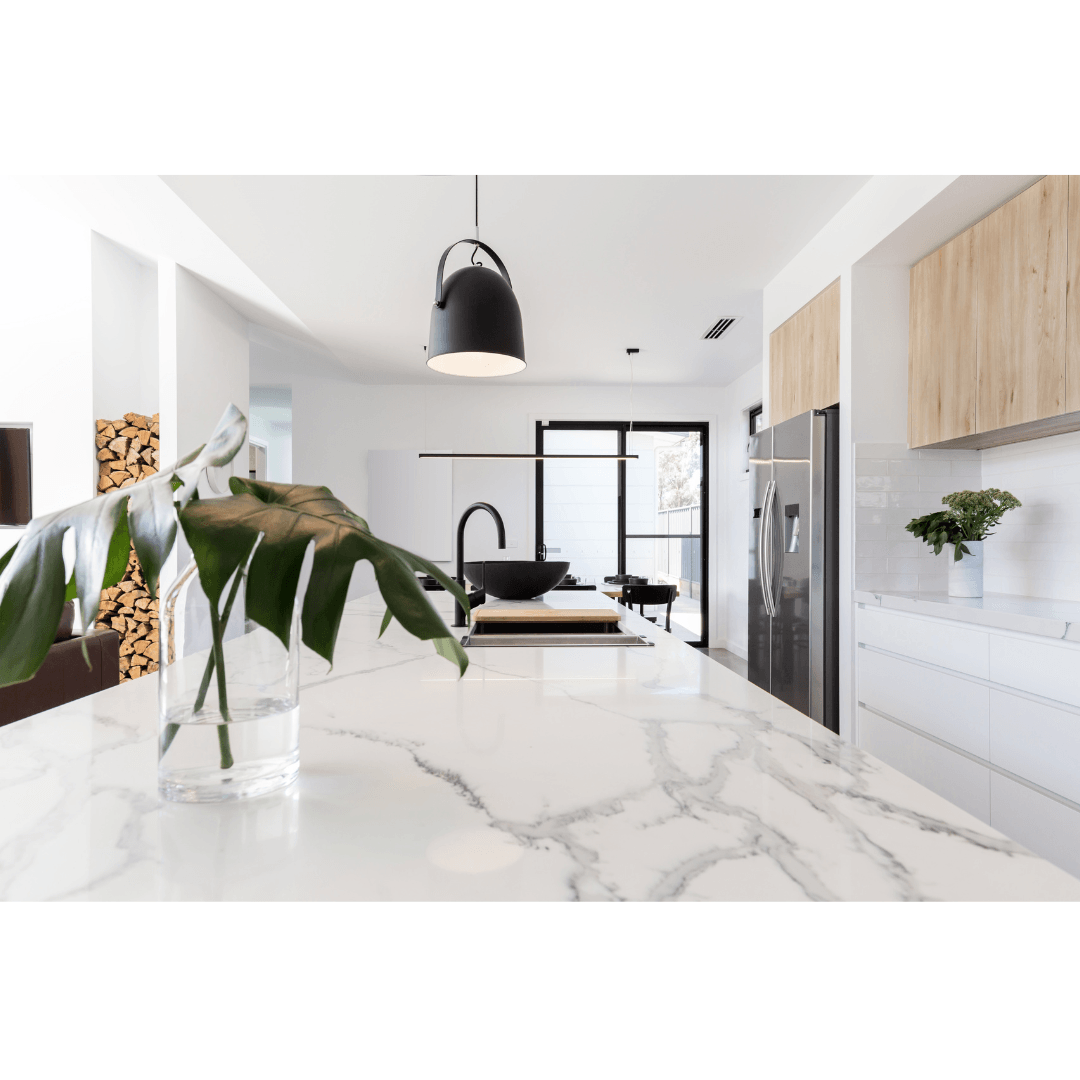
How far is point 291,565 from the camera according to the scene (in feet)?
1.62

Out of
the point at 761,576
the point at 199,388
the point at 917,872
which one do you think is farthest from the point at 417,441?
the point at 917,872

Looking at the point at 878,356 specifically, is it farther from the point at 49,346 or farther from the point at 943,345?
the point at 49,346

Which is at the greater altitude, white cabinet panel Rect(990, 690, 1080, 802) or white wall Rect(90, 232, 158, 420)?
white wall Rect(90, 232, 158, 420)

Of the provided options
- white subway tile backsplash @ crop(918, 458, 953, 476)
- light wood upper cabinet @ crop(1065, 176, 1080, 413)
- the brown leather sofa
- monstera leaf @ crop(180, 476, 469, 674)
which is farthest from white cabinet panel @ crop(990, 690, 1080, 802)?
the brown leather sofa

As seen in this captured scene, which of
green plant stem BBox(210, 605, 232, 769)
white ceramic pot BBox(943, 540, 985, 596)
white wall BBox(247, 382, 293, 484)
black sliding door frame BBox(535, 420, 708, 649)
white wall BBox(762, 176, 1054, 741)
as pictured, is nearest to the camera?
green plant stem BBox(210, 605, 232, 769)

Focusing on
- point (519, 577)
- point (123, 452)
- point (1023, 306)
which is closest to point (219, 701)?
point (519, 577)

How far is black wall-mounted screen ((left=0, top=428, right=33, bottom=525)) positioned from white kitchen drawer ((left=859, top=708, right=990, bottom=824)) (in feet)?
15.0

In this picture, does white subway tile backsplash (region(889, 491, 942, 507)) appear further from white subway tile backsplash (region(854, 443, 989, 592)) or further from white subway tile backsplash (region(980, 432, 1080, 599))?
white subway tile backsplash (region(980, 432, 1080, 599))

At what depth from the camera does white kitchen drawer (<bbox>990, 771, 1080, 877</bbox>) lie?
1.74m

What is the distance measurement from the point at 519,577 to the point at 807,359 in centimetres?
230

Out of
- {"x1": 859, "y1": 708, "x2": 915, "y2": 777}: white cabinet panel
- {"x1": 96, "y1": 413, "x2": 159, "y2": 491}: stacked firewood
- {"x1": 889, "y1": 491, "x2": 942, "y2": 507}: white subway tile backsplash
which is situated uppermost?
{"x1": 96, "y1": 413, "x2": 159, "y2": 491}: stacked firewood

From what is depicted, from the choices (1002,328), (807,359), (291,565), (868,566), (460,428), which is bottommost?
(868,566)

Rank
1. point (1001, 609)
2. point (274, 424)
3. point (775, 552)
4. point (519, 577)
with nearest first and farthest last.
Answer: point (519, 577) < point (1001, 609) < point (775, 552) < point (274, 424)

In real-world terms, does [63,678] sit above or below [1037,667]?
below
